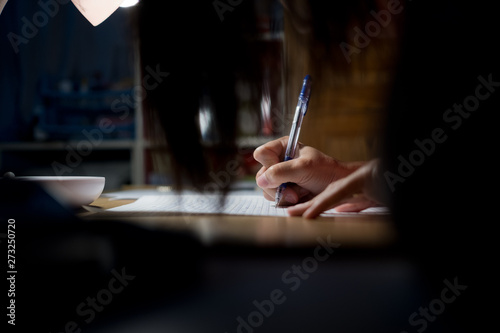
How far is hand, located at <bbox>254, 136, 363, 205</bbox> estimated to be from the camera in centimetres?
49

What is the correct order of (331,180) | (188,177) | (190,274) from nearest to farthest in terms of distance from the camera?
1. (190,274)
2. (188,177)
3. (331,180)

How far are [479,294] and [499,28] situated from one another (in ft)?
0.80

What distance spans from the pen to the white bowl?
0.83ft

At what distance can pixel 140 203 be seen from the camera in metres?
0.57

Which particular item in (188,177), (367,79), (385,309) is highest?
(367,79)

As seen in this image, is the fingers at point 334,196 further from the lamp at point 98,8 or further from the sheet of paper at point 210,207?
the lamp at point 98,8

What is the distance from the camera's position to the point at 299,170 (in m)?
0.50

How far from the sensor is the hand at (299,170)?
492mm

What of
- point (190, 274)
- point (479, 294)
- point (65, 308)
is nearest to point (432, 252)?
point (479, 294)

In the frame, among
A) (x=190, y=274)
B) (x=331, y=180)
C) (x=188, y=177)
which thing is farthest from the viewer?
(x=331, y=180)

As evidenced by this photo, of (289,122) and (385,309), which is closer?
(385,309)

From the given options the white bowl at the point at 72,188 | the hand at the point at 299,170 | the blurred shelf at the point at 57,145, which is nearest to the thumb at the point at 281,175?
the hand at the point at 299,170

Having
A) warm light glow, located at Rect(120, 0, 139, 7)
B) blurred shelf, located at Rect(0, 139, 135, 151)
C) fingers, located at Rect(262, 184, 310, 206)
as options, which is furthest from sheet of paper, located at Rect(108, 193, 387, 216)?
blurred shelf, located at Rect(0, 139, 135, 151)

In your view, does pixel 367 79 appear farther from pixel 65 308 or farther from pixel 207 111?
pixel 65 308
